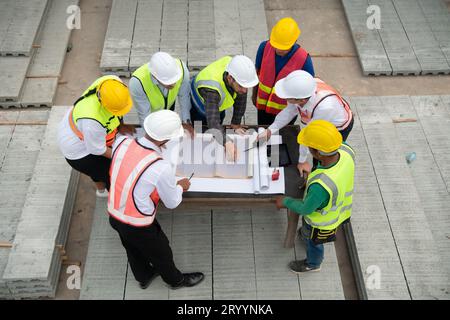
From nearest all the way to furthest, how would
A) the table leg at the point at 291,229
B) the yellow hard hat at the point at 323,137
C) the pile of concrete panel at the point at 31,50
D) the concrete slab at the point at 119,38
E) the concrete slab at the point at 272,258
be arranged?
the yellow hard hat at the point at 323,137
the table leg at the point at 291,229
the concrete slab at the point at 272,258
the pile of concrete panel at the point at 31,50
the concrete slab at the point at 119,38

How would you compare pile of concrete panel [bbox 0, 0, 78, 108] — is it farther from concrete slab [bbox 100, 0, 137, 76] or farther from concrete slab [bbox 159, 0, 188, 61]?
concrete slab [bbox 159, 0, 188, 61]

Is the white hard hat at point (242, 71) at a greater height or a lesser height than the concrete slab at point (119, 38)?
greater

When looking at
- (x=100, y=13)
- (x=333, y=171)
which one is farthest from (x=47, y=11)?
(x=333, y=171)

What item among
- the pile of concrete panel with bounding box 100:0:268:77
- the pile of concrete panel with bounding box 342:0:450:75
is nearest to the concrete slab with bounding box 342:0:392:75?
the pile of concrete panel with bounding box 342:0:450:75

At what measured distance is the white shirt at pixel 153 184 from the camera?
3236mm

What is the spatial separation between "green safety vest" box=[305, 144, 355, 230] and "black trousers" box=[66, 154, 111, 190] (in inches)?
83.7

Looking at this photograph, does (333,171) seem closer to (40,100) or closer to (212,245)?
(212,245)

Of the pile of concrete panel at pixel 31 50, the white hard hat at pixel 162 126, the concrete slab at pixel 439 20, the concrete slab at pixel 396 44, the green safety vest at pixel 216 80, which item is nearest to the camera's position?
the white hard hat at pixel 162 126

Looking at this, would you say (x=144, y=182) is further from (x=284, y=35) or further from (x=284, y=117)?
(x=284, y=35)

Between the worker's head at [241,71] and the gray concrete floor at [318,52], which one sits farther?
the gray concrete floor at [318,52]

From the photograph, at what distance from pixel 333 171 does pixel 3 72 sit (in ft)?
17.4

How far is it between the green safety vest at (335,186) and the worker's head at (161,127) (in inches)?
47.0

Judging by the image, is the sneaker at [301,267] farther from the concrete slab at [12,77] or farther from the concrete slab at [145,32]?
the concrete slab at [12,77]

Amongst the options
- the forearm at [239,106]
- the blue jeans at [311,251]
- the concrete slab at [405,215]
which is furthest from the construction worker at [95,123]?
the concrete slab at [405,215]
